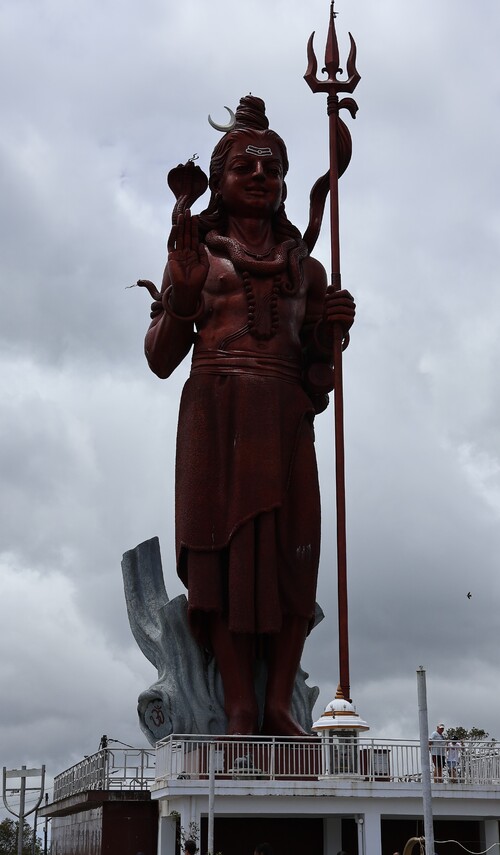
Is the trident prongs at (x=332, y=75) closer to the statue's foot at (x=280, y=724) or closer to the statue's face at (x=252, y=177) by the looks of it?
the statue's face at (x=252, y=177)

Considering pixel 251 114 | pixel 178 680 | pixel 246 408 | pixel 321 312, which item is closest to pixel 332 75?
pixel 251 114

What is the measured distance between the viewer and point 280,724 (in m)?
15.2

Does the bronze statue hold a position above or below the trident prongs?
below

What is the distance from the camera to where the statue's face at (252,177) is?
643 inches

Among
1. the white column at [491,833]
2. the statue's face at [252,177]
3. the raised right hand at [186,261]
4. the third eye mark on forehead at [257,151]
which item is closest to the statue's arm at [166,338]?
the raised right hand at [186,261]

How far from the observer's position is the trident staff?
15.3 m

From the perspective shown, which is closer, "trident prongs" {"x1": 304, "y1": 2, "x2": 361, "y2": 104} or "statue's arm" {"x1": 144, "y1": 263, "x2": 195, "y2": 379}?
"statue's arm" {"x1": 144, "y1": 263, "x2": 195, "y2": 379}

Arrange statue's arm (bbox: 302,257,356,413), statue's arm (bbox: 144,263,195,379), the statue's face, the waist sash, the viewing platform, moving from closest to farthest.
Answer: the viewing platform, the waist sash, statue's arm (bbox: 144,263,195,379), the statue's face, statue's arm (bbox: 302,257,356,413)

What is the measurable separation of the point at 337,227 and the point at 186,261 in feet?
7.27

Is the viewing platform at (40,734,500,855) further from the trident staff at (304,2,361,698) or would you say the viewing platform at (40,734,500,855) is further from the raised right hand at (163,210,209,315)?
the raised right hand at (163,210,209,315)

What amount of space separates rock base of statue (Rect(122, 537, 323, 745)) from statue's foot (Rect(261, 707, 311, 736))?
0.30 meters

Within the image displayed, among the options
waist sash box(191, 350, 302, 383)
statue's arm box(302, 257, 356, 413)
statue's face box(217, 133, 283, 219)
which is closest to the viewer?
waist sash box(191, 350, 302, 383)

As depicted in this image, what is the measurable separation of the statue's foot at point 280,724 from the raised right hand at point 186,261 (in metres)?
4.91

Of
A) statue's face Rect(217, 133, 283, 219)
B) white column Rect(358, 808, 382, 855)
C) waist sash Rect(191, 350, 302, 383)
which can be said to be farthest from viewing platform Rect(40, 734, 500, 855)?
statue's face Rect(217, 133, 283, 219)
